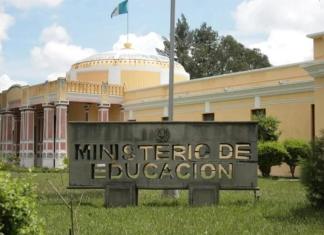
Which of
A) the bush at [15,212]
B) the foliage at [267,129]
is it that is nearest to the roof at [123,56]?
the foliage at [267,129]

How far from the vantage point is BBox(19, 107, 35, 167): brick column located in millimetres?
34719

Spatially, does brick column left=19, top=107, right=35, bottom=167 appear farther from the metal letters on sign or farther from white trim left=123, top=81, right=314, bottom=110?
the metal letters on sign

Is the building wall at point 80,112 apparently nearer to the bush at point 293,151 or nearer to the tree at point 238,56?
the bush at point 293,151

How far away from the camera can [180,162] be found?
11352mm

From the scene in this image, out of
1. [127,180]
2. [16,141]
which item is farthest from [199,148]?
[16,141]

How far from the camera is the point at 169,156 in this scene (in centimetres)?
1137

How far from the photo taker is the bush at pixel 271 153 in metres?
20.5

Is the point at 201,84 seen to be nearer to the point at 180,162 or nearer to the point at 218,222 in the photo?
the point at 180,162

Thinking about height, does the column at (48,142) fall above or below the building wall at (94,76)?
below

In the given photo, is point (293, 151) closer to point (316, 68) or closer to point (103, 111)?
point (316, 68)

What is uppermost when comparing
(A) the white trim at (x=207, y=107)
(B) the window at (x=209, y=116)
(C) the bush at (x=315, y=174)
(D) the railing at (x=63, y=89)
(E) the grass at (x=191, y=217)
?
(D) the railing at (x=63, y=89)

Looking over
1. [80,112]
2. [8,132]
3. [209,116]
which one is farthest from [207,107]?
[8,132]

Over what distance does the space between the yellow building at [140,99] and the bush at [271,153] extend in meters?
1.40

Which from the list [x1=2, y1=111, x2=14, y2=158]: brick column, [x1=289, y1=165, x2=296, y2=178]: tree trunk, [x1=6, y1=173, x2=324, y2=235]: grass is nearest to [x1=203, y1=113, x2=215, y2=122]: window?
[x1=289, y1=165, x2=296, y2=178]: tree trunk
